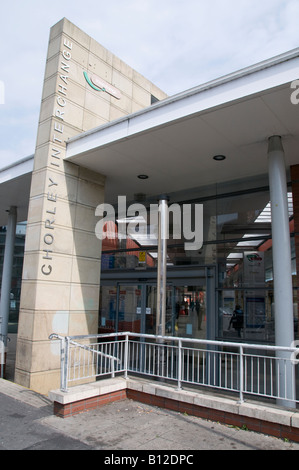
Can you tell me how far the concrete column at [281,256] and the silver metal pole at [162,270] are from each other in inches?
78.8

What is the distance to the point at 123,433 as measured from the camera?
4.56m

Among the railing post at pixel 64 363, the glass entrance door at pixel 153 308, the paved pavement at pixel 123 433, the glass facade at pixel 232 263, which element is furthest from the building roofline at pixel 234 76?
the paved pavement at pixel 123 433

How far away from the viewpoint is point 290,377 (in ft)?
18.1

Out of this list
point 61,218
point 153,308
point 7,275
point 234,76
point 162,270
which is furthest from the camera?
point 7,275

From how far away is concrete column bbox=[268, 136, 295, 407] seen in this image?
19.6 ft

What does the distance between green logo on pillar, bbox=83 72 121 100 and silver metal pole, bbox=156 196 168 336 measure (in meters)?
3.83

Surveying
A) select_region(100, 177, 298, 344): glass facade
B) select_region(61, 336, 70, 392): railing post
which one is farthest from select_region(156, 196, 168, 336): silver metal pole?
select_region(100, 177, 298, 344): glass facade

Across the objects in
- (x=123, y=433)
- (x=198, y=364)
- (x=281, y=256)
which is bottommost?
(x=123, y=433)

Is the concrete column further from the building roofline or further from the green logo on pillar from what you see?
the green logo on pillar

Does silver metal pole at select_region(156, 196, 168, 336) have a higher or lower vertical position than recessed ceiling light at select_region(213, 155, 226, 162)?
lower

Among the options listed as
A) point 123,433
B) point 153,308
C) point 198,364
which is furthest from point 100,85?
point 123,433

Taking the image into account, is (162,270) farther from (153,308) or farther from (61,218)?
(153,308)

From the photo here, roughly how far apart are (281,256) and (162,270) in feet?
7.15

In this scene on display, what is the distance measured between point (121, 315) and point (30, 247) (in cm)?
427
